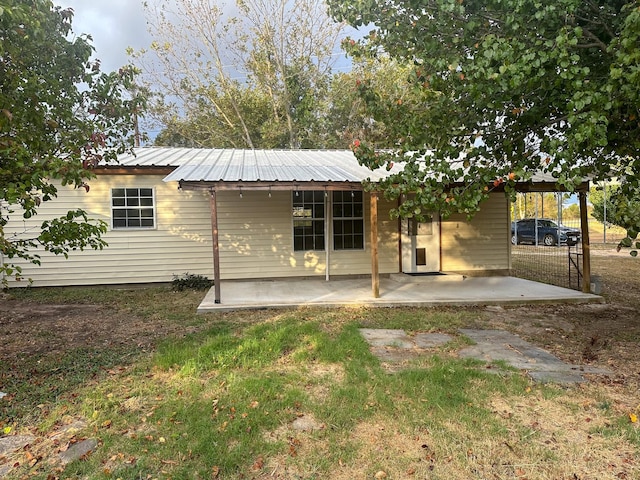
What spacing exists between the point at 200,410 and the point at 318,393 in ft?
3.26

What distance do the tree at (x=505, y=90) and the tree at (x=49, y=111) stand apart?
7.94 feet

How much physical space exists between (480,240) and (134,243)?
27.4ft

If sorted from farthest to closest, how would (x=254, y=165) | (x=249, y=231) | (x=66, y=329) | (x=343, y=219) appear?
(x=343, y=219) < (x=249, y=231) < (x=254, y=165) < (x=66, y=329)

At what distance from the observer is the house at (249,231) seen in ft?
30.4

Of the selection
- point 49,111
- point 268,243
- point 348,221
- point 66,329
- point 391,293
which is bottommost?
point 66,329

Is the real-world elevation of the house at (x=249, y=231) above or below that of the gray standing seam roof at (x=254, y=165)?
below

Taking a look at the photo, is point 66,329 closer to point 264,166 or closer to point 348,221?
point 264,166

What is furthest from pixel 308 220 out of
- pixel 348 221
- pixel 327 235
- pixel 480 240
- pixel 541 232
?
pixel 541 232

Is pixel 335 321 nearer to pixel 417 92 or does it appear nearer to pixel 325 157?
pixel 417 92

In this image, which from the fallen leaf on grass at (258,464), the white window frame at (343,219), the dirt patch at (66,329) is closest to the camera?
the fallen leaf on grass at (258,464)

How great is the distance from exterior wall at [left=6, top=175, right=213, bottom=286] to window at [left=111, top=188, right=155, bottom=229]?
0.11 meters

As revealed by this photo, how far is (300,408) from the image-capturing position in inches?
132

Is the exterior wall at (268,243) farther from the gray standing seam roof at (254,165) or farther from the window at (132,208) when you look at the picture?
the window at (132,208)

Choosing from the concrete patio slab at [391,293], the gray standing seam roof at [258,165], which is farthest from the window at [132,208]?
the concrete patio slab at [391,293]
